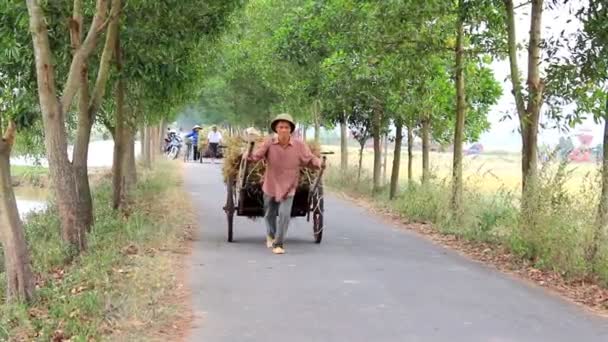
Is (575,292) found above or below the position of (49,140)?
below

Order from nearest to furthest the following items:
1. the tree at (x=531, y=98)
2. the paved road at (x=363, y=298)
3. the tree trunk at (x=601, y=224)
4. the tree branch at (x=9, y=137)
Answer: the paved road at (x=363, y=298) → the tree branch at (x=9, y=137) → the tree trunk at (x=601, y=224) → the tree at (x=531, y=98)

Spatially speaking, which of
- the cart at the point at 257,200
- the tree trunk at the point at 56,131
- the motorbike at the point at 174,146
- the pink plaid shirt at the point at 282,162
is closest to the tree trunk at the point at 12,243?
the tree trunk at the point at 56,131

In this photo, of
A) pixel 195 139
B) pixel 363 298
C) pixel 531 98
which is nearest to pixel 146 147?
pixel 195 139

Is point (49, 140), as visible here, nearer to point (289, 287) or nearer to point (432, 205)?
point (289, 287)

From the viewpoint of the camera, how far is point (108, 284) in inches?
344

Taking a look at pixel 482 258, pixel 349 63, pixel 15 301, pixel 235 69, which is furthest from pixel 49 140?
pixel 235 69

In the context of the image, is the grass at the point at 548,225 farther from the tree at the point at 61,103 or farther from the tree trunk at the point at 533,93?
Answer: the tree at the point at 61,103

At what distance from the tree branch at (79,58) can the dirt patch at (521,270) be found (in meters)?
5.94

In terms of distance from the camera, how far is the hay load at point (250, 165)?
470 inches

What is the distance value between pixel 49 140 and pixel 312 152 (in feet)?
12.2

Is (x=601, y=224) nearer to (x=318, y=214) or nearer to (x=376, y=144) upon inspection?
(x=318, y=214)

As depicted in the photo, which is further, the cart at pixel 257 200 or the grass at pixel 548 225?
the cart at pixel 257 200

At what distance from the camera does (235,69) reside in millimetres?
36594

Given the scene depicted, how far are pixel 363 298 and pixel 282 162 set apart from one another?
10.7 feet
